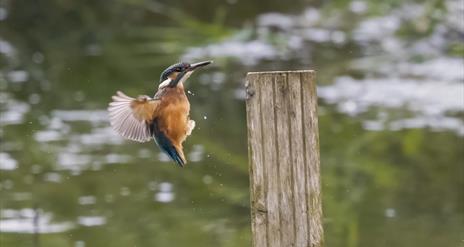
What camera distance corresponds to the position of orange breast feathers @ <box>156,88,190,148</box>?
4.26 meters

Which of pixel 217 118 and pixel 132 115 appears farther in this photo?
pixel 217 118

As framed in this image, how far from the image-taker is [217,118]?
10289 millimetres

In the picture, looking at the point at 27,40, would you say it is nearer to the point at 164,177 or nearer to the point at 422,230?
the point at 164,177

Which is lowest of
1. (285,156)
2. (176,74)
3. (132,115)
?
(285,156)

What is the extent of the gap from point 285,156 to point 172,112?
664 mm

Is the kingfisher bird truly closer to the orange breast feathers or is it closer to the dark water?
the orange breast feathers

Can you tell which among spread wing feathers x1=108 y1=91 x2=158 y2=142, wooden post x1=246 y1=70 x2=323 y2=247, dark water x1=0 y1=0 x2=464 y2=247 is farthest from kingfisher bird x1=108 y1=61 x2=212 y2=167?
dark water x1=0 y1=0 x2=464 y2=247

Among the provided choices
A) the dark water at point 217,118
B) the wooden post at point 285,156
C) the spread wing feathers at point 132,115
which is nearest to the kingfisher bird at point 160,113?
the spread wing feathers at point 132,115

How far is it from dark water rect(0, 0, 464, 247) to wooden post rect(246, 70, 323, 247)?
10.4ft

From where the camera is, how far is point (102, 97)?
1091cm

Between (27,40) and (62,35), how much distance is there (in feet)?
1.31

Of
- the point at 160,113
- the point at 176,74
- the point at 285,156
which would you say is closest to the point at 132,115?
the point at 160,113

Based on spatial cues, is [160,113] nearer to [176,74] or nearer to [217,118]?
[176,74]

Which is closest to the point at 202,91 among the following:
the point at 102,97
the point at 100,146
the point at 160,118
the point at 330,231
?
the point at 102,97
